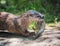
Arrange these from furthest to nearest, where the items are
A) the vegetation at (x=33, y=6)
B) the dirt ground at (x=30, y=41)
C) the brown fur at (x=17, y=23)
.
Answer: the vegetation at (x=33, y=6) → the brown fur at (x=17, y=23) → the dirt ground at (x=30, y=41)

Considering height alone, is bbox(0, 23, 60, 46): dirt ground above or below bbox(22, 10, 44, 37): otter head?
below

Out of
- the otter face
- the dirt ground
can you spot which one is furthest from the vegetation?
the dirt ground

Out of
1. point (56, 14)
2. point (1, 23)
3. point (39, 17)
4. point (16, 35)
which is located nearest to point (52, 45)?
point (39, 17)

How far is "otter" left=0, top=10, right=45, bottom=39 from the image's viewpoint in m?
5.00

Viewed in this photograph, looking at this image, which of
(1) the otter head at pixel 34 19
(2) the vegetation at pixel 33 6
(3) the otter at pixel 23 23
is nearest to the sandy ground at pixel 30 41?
(3) the otter at pixel 23 23

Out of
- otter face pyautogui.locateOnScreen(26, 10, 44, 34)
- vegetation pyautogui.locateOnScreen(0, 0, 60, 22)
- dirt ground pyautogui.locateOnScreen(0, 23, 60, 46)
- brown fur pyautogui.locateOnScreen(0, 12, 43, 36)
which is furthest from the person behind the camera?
vegetation pyautogui.locateOnScreen(0, 0, 60, 22)

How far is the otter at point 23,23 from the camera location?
16.4 ft

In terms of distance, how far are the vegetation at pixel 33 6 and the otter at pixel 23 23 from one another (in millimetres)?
4794

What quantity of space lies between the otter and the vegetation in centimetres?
479

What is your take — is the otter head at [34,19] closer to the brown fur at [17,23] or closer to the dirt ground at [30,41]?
the brown fur at [17,23]

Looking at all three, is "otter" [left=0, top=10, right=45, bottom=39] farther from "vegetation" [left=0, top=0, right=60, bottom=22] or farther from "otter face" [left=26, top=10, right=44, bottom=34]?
"vegetation" [left=0, top=0, right=60, bottom=22]

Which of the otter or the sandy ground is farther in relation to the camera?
the otter

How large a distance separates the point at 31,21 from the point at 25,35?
0.39m

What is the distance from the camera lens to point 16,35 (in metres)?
5.30
